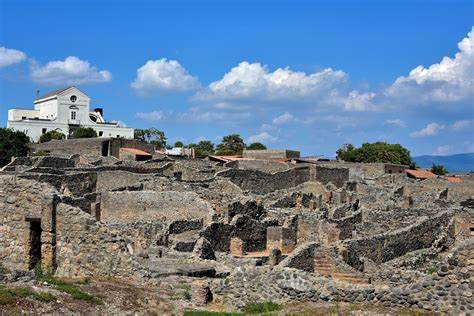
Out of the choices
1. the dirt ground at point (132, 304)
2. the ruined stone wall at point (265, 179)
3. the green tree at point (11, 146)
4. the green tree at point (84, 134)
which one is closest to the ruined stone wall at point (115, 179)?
the ruined stone wall at point (265, 179)

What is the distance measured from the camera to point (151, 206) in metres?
27.9

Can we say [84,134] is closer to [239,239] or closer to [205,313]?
[239,239]

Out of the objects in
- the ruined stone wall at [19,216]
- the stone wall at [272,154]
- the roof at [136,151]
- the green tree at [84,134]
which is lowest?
the ruined stone wall at [19,216]

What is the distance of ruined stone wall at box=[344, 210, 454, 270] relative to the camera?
2002 centimetres

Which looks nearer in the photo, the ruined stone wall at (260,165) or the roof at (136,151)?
the ruined stone wall at (260,165)

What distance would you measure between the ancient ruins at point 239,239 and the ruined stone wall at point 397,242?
5 centimetres

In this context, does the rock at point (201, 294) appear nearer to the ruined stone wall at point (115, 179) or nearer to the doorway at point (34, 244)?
the doorway at point (34, 244)

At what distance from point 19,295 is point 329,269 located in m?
8.54

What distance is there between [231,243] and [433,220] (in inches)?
324

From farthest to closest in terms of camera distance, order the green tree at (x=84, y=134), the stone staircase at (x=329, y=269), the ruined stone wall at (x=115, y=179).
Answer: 1. the green tree at (x=84, y=134)
2. the ruined stone wall at (x=115, y=179)
3. the stone staircase at (x=329, y=269)

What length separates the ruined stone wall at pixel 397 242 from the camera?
2002 centimetres

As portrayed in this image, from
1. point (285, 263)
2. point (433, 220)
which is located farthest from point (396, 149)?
point (285, 263)

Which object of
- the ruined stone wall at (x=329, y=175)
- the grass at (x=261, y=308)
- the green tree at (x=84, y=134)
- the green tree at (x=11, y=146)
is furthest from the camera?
the green tree at (x=84, y=134)

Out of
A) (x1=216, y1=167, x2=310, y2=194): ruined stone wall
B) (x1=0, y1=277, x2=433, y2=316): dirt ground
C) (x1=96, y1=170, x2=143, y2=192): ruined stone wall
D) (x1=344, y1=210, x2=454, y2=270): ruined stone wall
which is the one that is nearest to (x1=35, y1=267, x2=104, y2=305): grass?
(x1=0, y1=277, x2=433, y2=316): dirt ground
